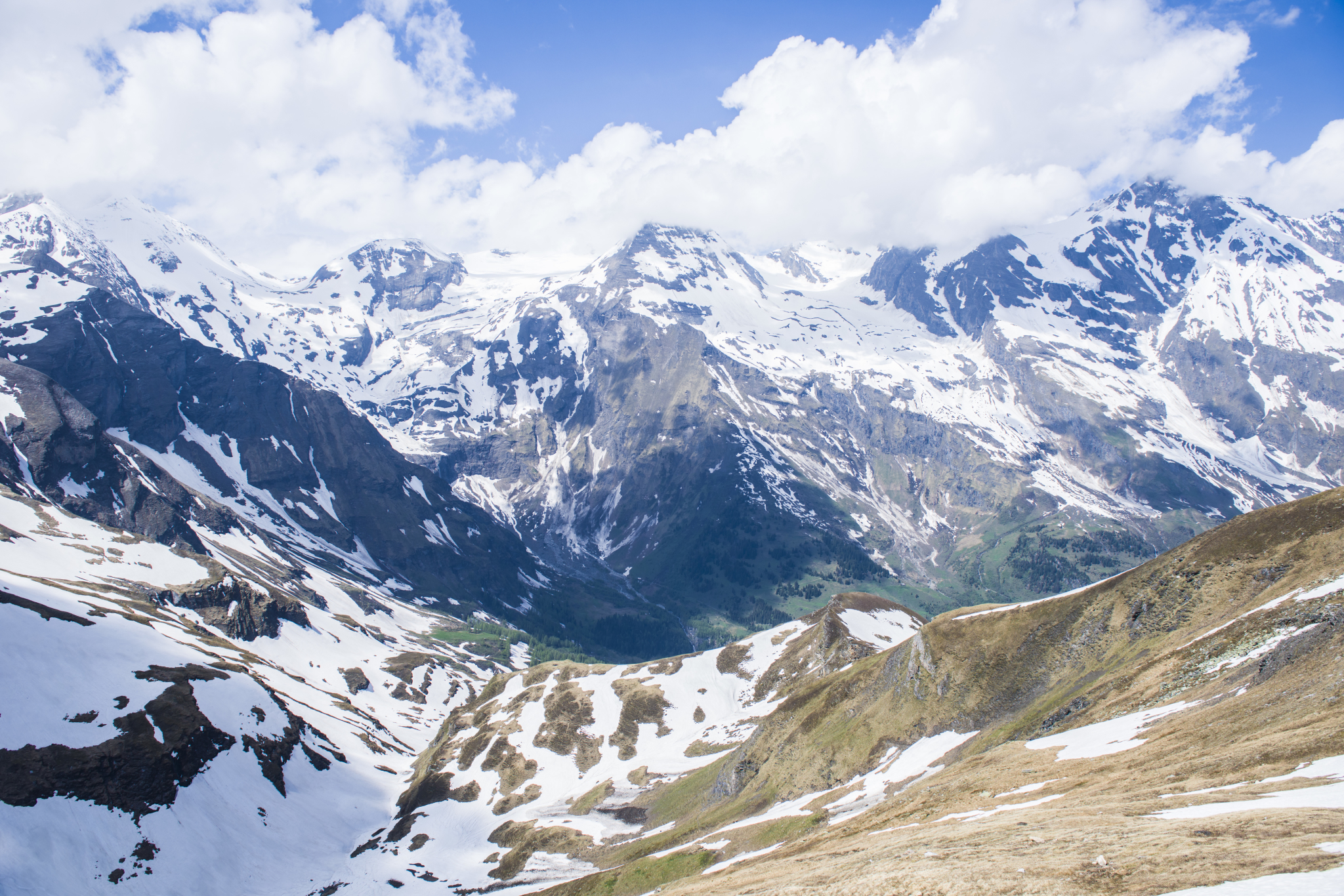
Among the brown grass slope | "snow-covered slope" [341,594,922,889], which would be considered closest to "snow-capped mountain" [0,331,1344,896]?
the brown grass slope

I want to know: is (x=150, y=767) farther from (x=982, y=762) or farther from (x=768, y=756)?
(x=982, y=762)

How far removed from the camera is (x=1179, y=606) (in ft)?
228

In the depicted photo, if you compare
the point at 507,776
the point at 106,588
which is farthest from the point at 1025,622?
the point at 106,588

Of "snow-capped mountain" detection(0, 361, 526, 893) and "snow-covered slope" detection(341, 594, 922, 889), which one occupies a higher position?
"snow-capped mountain" detection(0, 361, 526, 893)

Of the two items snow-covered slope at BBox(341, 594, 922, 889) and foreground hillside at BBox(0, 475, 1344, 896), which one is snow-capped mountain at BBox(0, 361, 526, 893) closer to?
foreground hillside at BBox(0, 475, 1344, 896)

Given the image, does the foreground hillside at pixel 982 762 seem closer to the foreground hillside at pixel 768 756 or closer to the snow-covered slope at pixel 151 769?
the foreground hillside at pixel 768 756

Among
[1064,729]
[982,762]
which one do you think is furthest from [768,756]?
[1064,729]

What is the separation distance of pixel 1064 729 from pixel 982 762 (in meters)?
7.56

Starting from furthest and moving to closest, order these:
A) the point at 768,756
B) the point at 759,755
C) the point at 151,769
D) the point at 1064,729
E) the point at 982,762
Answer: the point at 759,755, the point at 768,756, the point at 151,769, the point at 982,762, the point at 1064,729

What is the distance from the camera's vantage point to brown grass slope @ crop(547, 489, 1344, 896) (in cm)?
2842

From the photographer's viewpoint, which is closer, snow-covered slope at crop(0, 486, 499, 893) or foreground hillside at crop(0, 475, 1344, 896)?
foreground hillside at crop(0, 475, 1344, 896)

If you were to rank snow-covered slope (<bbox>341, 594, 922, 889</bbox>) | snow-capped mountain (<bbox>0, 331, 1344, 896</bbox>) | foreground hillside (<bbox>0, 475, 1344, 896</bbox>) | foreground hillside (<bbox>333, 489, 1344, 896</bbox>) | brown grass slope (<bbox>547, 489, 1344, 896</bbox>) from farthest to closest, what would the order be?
snow-covered slope (<bbox>341, 594, 922, 889</bbox>) → snow-capped mountain (<bbox>0, 331, 1344, 896</bbox>) → foreground hillside (<bbox>0, 475, 1344, 896</bbox>) → foreground hillside (<bbox>333, 489, 1344, 896</bbox>) → brown grass slope (<bbox>547, 489, 1344, 896</bbox>)

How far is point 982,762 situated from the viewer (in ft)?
206

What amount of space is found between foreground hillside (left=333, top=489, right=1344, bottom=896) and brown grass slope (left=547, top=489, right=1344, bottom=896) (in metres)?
0.24
